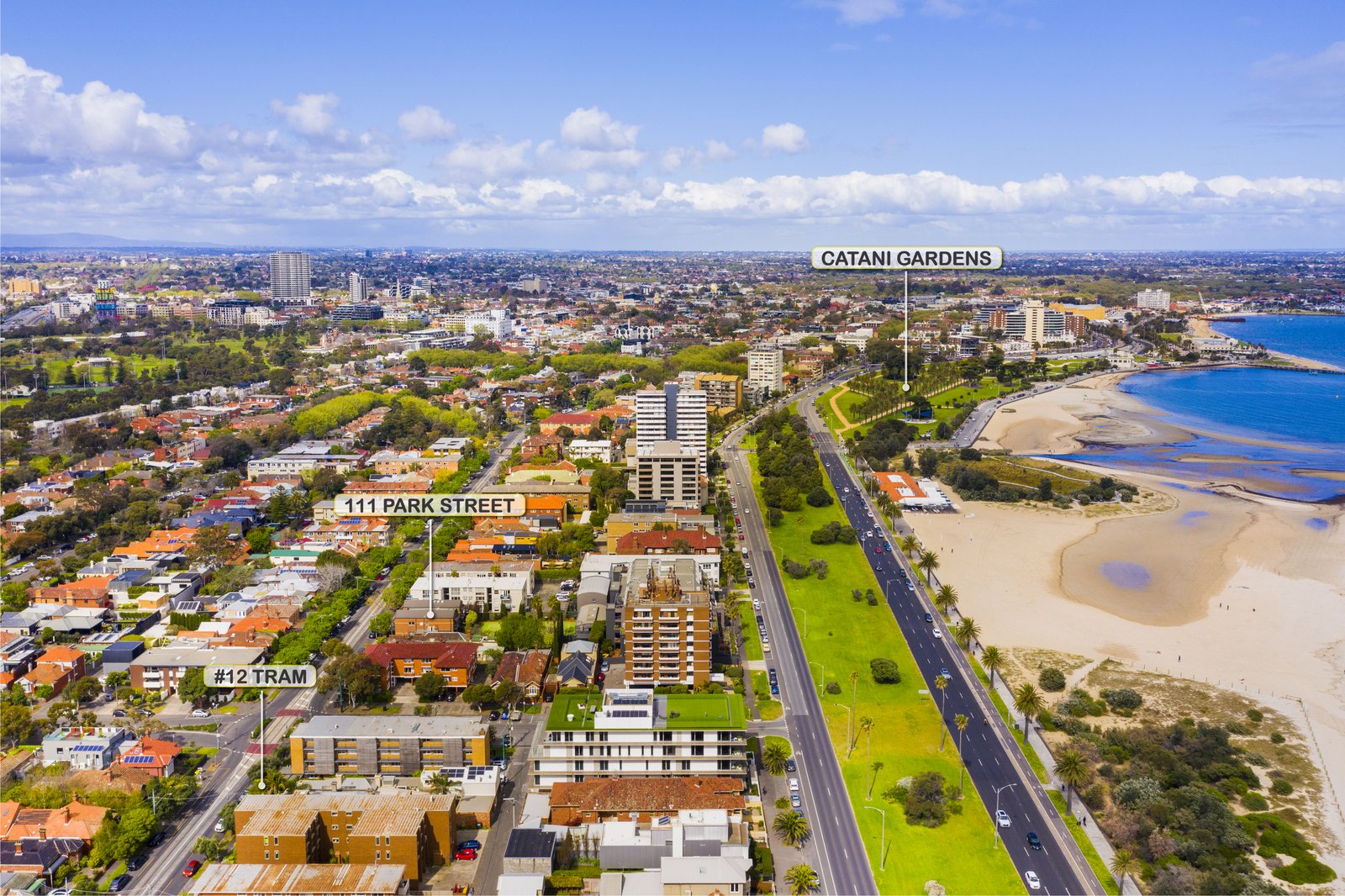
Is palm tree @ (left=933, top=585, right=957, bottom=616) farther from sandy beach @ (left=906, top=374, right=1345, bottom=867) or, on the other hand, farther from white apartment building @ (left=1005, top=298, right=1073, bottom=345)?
white apartment building @ (left=1005, top=298, right=1073, bottom=345)

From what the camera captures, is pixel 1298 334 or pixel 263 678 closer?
pixel 263 678

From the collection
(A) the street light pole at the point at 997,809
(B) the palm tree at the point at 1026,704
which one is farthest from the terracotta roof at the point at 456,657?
(B) the palm tree at the point at 1026,704

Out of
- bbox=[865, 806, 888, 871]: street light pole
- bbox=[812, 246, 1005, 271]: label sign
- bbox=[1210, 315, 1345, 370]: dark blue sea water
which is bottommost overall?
bbox=[865, 806, 888, 871]: street light pole

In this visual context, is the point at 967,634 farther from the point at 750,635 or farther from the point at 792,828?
the point at 792,828

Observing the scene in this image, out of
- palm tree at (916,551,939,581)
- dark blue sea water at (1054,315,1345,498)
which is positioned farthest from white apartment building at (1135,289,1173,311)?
palm tree at (916,551,939,581)

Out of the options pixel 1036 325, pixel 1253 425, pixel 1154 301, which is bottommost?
pixel 1253 425

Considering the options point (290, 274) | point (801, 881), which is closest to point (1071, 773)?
point (801, 881)

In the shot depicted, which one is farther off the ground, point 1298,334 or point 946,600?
point 1298,334

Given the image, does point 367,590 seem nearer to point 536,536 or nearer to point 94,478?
point 536,536

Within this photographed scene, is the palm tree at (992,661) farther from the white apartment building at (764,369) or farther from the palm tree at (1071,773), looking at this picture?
the white apartment building at (764,369)
